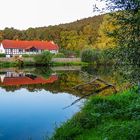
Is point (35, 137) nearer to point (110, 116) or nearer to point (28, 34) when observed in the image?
point (110, 116)

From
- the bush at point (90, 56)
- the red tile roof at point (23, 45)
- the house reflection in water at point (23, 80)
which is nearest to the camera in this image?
the house reflection in water at point (23, 80)

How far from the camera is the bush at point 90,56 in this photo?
74850mm

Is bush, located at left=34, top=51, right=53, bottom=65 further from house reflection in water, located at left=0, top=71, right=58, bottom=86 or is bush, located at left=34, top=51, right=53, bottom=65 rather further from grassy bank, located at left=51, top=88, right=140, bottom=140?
grassy bank, located at left=51, top=88, right=140, bottom=140

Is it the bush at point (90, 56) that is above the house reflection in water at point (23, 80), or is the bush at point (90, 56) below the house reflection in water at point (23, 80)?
above

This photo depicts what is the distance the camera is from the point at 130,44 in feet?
25.3

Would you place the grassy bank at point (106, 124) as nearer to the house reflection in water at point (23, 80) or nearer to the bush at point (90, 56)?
the house reflection in water at point (23, 80)

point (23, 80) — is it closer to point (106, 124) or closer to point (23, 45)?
point (106, 124)

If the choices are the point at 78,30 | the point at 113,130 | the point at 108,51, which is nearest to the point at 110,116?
the point at 113,130

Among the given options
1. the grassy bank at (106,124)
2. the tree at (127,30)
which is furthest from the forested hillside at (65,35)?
the tree at (127,30)

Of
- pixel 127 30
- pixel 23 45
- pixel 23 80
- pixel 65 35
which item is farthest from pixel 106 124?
pixel 65 35

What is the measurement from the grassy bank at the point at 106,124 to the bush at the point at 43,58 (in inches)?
2232

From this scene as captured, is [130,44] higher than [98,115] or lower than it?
higher

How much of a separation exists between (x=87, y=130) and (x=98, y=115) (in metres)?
1.20

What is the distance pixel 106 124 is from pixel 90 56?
66022 mm
